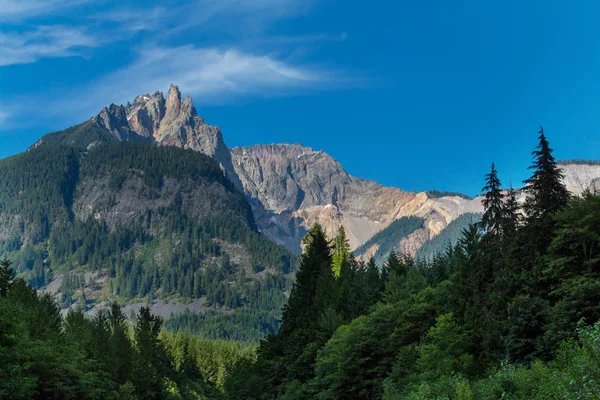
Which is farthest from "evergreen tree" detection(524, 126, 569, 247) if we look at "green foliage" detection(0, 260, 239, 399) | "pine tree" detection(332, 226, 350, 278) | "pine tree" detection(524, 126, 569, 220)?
"pine tree" detection(332, 226, 350, 278)

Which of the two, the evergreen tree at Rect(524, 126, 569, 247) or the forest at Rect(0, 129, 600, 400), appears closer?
the forest at Rect(0, 129, 600, 400)

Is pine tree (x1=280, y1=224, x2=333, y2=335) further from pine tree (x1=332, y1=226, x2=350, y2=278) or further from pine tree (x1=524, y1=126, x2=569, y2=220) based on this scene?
pine tree (x1=524, y1=126, x2=569, y2=220)

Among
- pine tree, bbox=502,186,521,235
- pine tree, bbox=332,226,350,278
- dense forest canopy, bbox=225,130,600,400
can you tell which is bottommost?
dense forest canopy, bbox=225,130,600,400

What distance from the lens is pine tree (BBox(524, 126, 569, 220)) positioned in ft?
175

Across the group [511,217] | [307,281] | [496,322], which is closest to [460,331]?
[496,322]

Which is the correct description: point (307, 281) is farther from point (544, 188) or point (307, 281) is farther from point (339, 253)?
point (544, 188)

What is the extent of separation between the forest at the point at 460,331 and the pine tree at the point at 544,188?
107mm

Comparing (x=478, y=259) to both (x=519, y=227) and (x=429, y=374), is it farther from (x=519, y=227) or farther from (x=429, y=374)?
(x=429, y=374)

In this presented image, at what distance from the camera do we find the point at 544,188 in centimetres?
5425

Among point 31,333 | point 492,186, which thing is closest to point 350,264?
point 492,186

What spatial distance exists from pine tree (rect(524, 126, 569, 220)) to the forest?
0.11 m

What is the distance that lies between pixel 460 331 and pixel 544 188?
52.7ft

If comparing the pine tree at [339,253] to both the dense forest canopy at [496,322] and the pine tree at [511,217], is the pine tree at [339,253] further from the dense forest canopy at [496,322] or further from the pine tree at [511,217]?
the pine tree at [511,217]

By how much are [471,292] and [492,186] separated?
37.1 ft
